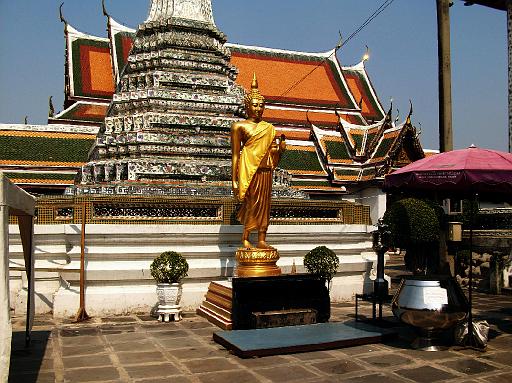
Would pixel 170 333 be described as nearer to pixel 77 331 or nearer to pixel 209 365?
pixel 77 331

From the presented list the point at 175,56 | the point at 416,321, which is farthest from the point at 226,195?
the point at 416,321

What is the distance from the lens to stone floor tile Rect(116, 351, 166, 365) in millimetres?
5609

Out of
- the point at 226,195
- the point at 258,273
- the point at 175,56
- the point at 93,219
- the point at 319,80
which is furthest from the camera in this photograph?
the point at 319,80

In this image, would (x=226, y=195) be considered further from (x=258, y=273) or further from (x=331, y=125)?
(x=331, y=125)

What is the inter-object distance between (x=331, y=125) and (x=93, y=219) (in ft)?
59.2

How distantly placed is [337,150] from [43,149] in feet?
34.8

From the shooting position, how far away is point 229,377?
508 centimetres

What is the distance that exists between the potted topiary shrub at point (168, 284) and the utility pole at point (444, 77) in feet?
21.4

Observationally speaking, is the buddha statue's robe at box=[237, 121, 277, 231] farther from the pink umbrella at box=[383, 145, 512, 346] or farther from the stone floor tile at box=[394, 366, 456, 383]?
the stone floor tile at box=[394, 366, 456, 383]

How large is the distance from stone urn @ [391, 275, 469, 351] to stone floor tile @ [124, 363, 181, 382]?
256 centimetres

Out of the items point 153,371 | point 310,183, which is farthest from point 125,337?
point 310,183

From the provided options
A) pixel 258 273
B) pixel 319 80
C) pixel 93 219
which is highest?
pixel 319 80

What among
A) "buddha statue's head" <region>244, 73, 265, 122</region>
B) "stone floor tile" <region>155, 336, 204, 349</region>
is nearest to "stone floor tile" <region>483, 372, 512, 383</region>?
"stone floor tile" <region>155, 336, 204, 349</region>

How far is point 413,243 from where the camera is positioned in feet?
46.7
